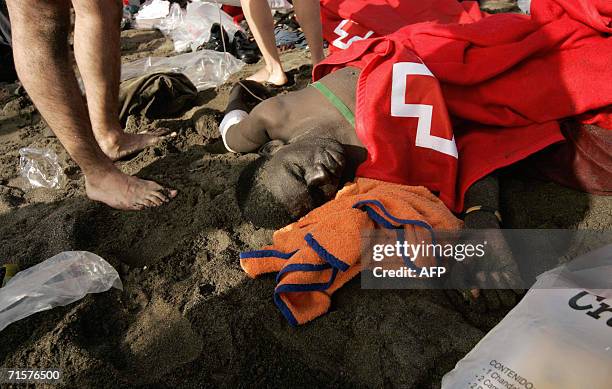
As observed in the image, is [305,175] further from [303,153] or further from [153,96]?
[153,96]

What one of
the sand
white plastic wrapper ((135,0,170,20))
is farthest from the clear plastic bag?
white plastic wrapper ((135,0,170,20))

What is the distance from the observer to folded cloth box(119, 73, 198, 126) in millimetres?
2473

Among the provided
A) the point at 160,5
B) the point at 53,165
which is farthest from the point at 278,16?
the point at 53,165

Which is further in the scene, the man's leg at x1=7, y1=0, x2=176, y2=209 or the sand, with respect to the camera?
the man's leg at x1=7, y1=0, x2=176, y2=209

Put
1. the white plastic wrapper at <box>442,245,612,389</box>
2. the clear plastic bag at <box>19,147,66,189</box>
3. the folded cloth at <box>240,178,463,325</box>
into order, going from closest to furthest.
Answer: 1. the white plastic wrapper at <box>442,245,612,389</box>
2. the folded cloth at <box>240,178,463,325</box>
3. the clear plastic bag at <box>19,147,66,189</box>

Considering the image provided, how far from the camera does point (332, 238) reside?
133cm

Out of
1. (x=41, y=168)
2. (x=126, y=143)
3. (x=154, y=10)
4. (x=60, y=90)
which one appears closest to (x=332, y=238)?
(x=60, y=90)

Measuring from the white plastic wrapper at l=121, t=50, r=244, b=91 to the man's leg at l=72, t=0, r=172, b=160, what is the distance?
3.13 ft

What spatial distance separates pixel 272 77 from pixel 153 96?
76 centimetres

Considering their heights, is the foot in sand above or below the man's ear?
below

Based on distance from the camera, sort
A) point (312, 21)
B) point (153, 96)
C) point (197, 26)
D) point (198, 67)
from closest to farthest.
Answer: point (153, 96) → point (312, 21) → point (198, 67) → point (197, 26)

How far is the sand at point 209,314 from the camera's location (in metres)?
1.13

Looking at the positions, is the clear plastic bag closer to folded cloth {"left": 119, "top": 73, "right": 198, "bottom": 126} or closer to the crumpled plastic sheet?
folded cloth {"left": 119, "top": 73, "right": 198, "bottom": 126}

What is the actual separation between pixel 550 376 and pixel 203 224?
4.01ft
